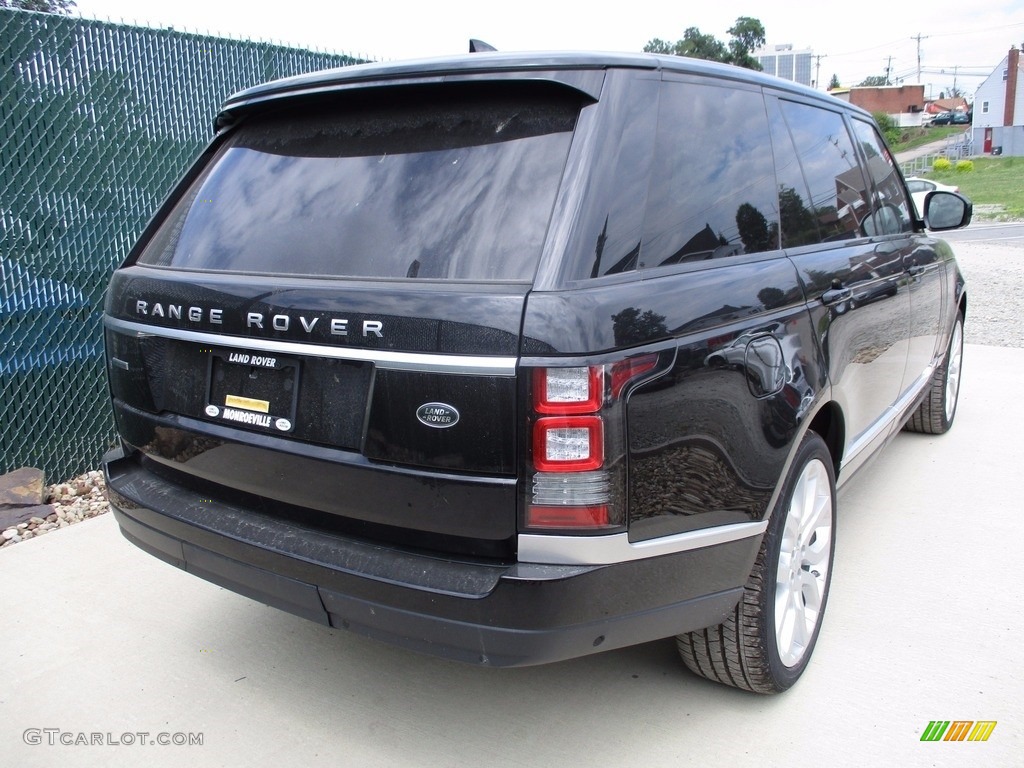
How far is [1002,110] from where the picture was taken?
254 ft

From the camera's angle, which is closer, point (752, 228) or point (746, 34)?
point (752, 228)

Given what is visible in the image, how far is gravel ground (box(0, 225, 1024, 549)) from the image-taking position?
4.47 m

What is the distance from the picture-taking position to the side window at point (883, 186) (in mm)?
3975

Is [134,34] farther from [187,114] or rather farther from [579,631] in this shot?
[579,631]

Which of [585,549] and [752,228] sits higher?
[752,228]

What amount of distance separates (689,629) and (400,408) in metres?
1.00

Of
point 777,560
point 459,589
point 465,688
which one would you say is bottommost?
point 465,688

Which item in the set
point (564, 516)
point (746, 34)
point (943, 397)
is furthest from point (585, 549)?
point (746, 34)

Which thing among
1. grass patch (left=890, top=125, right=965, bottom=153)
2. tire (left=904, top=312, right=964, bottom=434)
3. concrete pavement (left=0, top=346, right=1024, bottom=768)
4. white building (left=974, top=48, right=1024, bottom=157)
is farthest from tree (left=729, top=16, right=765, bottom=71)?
concrete pavement (left=0, top=346, right=1024, bottom=768)

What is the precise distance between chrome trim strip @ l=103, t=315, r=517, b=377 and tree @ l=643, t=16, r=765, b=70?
50.8 meters

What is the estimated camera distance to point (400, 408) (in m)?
2.06

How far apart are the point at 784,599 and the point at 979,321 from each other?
807 centimetres

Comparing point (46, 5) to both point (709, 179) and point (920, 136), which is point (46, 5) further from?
point (920, 136)

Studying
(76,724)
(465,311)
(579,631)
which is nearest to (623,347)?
(465,311)
